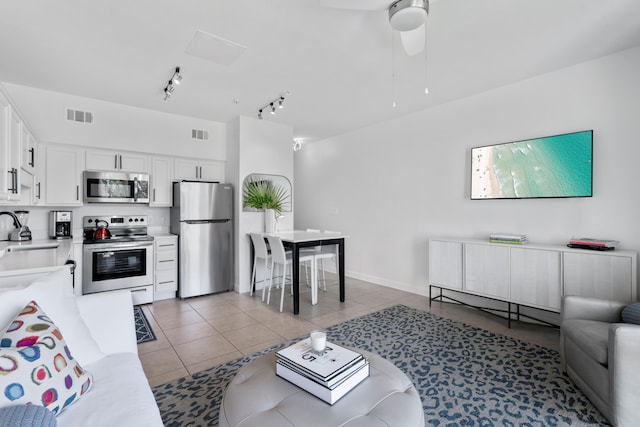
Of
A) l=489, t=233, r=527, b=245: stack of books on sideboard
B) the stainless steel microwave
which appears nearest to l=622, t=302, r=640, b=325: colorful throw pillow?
l=489, t=233, r=527, b=245: stack of books on sideboard

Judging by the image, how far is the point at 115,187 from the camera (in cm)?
421

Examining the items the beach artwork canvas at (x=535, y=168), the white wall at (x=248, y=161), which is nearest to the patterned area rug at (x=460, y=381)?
the beach artwork canvas at (x=535, y=168)

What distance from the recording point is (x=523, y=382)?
2.19m

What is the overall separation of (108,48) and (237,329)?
112 inches

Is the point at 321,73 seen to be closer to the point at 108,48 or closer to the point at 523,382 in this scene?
the point at 108,48

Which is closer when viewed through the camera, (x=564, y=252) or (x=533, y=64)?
(x=564, y=252)

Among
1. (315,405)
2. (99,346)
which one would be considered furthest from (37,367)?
(315,405)

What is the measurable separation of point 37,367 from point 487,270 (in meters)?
3.61

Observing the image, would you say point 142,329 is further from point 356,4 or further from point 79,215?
point 356,4

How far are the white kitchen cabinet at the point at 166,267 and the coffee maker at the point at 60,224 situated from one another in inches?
40.0

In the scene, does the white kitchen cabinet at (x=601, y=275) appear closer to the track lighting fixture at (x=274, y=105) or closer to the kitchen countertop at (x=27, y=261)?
the track lighting fixture at (x=274, y=105)

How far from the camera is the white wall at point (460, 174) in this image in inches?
112

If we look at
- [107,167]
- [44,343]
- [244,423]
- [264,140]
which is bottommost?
[244,423]

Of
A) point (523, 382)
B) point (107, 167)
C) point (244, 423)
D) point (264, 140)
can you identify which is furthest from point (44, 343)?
point (264, 140)
